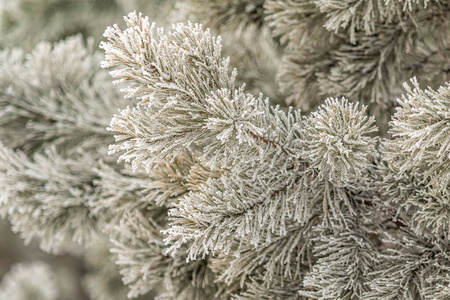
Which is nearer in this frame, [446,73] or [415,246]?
[415,246]

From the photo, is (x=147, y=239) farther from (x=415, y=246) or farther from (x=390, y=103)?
(x=390, y=103)

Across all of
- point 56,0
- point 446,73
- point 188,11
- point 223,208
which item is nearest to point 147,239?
point 223,208

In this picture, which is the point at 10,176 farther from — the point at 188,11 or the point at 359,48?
the point at 359,48

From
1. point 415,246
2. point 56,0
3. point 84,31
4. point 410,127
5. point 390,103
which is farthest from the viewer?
point 84,31

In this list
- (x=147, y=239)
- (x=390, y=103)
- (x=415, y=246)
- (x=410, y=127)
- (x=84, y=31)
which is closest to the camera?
(x=410, y=127)

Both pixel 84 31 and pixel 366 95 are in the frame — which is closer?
pixel 366 95

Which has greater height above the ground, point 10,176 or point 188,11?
point 188,11

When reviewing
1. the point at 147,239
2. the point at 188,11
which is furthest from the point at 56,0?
the point at 147,239

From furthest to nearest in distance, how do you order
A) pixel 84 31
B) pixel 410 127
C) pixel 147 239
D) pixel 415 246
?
pixel 84 31 < pixel 147 239 < pixel 415 246 < pixel 410 127

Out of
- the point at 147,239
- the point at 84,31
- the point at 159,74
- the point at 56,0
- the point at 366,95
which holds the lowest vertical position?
the point at 147,239
